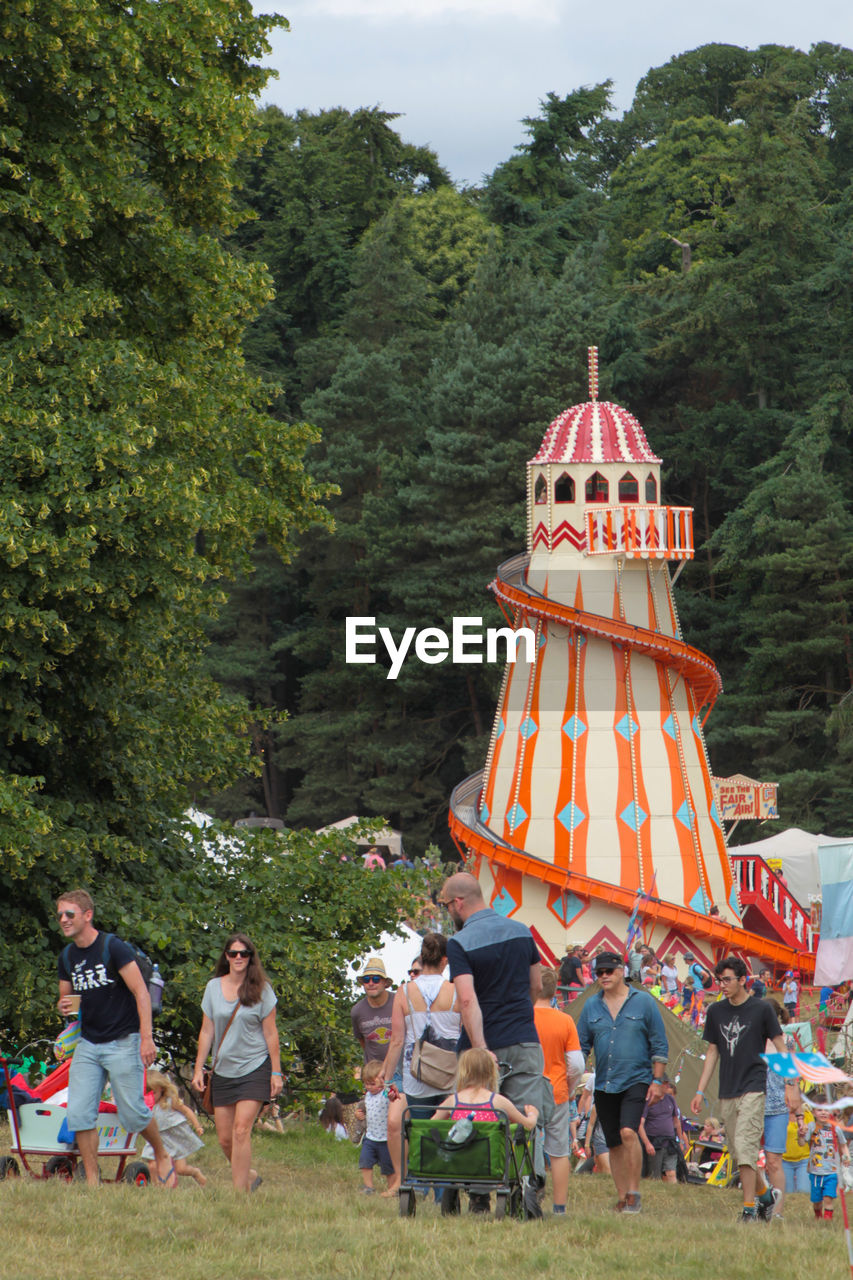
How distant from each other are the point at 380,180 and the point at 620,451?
3093 centimetres

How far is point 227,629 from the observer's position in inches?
1924

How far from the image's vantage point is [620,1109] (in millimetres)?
9227

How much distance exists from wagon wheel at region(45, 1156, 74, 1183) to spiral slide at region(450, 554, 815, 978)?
17951mm

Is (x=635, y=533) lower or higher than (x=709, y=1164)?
higher

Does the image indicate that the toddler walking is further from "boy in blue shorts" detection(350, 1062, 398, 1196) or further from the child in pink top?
the child in pink top

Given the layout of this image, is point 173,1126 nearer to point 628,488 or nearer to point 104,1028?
point 104,1028

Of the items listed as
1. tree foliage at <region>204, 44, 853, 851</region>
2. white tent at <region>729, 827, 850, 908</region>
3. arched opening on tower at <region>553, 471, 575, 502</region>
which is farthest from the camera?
tree foliage at <region>204, 44, 853, 851</region>

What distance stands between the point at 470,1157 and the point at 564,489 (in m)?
21.3

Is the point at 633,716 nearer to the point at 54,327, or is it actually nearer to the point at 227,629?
the point at 54,327

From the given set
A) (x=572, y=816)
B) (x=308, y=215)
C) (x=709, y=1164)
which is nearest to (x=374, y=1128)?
(x=709, y=1164)

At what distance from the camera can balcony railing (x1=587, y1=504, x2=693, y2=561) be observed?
2756 cm

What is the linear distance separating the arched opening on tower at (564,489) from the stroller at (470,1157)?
2098cm


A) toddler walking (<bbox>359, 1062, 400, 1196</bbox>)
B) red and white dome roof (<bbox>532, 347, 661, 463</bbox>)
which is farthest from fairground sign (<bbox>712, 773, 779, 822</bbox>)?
toddler walking (<bbox>359, 1062, 400, 1196</bbox>)

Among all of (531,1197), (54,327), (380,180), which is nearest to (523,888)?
(54,327)
